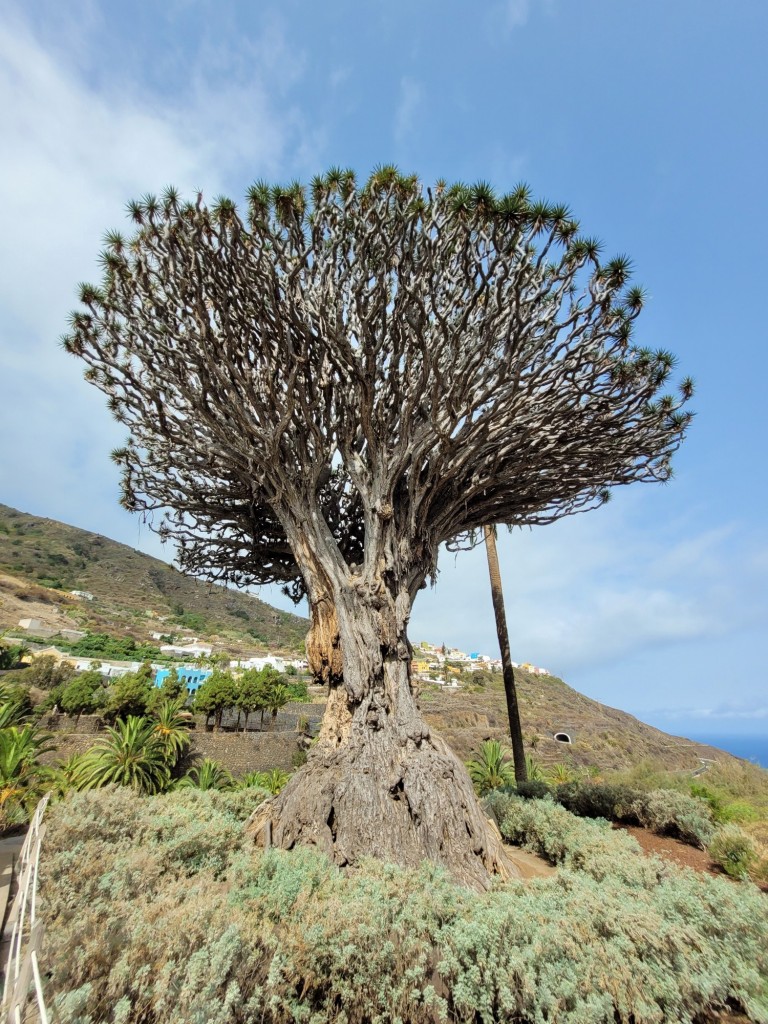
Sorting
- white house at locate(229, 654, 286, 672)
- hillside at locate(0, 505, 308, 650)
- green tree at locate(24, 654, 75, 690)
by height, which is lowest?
green tree at locate(24, 654, 75, 690)

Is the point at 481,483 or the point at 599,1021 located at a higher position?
the point at 481,483

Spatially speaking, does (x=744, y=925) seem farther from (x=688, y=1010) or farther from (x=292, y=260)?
(x=292, y=260)

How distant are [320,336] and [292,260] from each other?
3.90ft

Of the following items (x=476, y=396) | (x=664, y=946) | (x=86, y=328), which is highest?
(x=86, y=328)

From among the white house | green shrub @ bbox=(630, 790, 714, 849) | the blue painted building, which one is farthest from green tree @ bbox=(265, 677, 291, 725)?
the white house

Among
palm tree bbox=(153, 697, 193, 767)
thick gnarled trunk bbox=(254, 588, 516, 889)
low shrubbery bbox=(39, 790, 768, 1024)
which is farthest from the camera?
palm tree bbox=(153, 697, 193, 767)

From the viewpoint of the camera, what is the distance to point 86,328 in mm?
8586

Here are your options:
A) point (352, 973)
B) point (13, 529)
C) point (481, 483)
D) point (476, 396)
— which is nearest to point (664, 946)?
point (352, 973)

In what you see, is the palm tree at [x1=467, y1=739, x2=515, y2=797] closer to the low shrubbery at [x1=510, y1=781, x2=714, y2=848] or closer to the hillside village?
the low shrubbery at [x1=510, y1=781, x2=714, y2=848]

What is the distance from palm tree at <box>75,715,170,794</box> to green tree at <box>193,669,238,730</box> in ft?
45.9

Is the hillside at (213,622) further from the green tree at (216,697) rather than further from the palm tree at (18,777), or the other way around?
the green tree at (216,697)

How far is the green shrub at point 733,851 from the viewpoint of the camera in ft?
22.3

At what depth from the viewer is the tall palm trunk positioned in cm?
1252

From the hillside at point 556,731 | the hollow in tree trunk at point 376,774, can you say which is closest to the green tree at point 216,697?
the hillside at point 556,731
